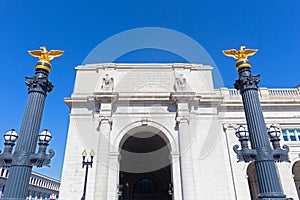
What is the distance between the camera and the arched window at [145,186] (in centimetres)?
2896

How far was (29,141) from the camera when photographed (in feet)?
26.4

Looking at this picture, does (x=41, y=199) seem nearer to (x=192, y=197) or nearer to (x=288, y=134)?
(x=192, y=197)

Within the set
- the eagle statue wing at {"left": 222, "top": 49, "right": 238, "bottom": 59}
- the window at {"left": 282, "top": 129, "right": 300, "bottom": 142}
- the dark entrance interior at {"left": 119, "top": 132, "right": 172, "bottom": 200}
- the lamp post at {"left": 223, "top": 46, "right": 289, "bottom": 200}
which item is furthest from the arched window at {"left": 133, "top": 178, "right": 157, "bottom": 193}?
the eagle statue wing at {"left": 222, "top": 49, "right": 238, "bottom": 59}

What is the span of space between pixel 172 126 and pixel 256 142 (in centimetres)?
1110

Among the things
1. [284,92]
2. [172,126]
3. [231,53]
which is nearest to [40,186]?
[172,126]

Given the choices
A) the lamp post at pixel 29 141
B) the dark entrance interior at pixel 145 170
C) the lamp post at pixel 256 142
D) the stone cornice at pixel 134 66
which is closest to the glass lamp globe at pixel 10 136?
the lamp post at pixel 29 141

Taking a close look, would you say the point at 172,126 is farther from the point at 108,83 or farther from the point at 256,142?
the point at 256,142

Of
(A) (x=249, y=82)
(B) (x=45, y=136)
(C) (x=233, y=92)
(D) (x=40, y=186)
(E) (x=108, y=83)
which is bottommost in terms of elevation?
(B) (x=45, y=136)

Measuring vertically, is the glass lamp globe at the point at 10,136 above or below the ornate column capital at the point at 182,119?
below

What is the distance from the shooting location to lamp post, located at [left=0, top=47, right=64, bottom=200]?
7355mm

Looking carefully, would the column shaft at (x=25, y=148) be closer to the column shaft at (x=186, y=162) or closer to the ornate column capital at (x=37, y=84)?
the ornate column capital at (x=37, y=84)

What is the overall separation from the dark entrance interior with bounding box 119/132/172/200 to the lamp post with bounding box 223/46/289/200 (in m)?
14.5

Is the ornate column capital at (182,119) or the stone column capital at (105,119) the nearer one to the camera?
the stone column capital at (105,119)

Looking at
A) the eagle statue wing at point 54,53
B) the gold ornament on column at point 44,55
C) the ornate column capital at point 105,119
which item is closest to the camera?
the gold ornament on column at point 44,55
